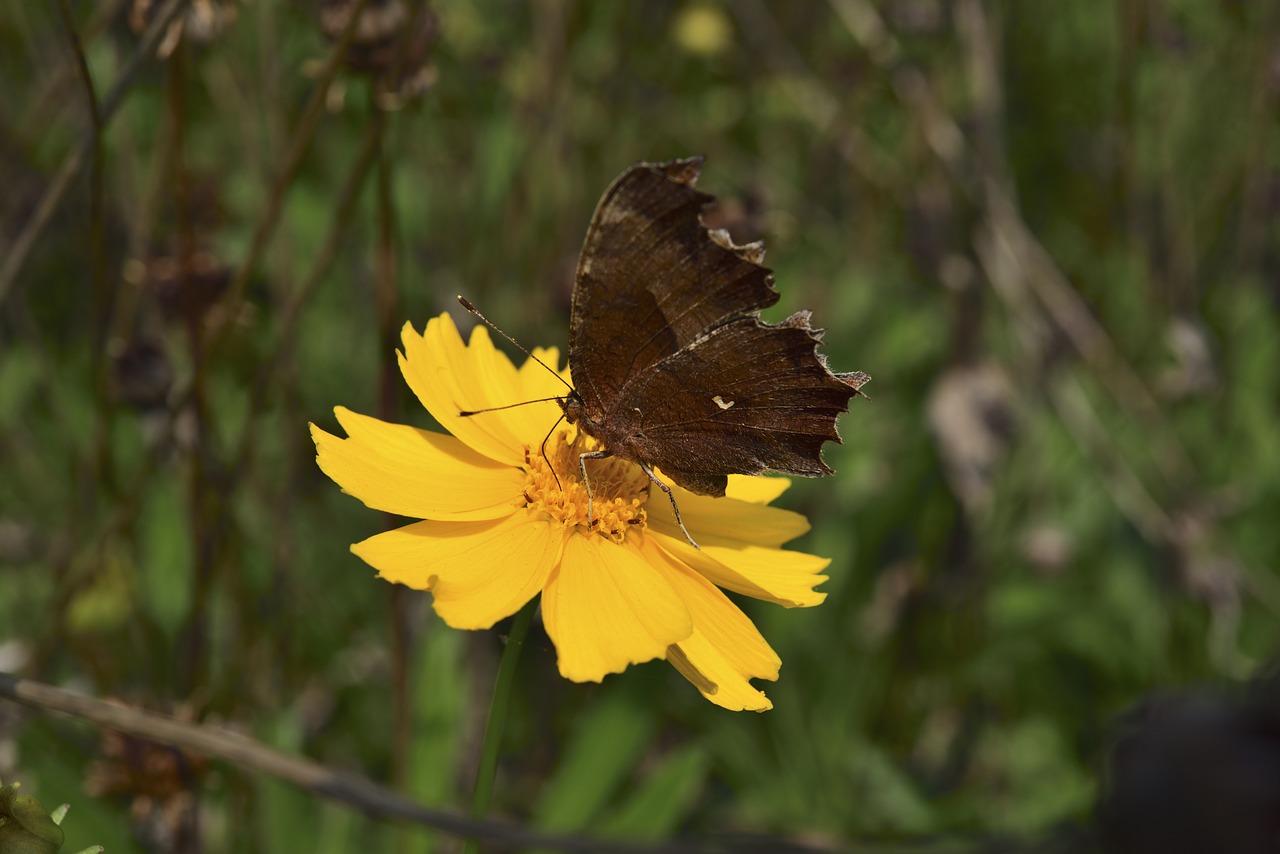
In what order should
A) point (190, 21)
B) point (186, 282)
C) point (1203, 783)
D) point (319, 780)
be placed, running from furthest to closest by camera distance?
point (186, 282) → point (190, 21) → point (319, 780) → point (1203, 783)

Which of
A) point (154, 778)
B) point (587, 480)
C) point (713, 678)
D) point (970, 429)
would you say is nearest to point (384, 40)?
point (587, 480)

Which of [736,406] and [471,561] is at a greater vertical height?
[736,406]

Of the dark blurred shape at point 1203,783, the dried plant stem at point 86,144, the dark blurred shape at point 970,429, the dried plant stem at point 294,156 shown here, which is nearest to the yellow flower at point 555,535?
the dried plant stem at point 294,156

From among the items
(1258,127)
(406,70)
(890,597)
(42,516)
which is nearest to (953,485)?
(890,597)

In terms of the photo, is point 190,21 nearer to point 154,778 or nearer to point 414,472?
point 414,472

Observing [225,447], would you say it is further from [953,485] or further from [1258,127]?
[1258,127]

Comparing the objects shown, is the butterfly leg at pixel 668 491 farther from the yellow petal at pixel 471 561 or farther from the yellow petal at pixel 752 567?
the yellow petal at pixel 471 561

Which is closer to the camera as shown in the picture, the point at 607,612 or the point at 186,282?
the point at 607,612
